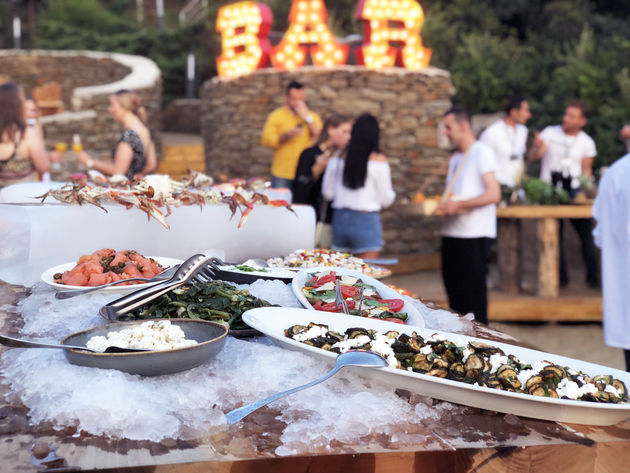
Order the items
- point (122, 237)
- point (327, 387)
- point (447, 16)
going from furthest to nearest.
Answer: point (447, 16)
point (122, 237)
point (327, 387)

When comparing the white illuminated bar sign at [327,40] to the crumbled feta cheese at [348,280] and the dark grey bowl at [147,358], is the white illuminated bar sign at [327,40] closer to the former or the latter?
the crumbled feta cheese at [348,280]

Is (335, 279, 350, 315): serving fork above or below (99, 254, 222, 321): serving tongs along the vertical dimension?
below

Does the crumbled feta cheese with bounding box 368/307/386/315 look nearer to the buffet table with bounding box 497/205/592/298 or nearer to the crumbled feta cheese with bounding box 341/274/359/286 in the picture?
the crumbled feta cheese with bounding box 341/274/359/286

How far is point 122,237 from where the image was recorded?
7.13ft

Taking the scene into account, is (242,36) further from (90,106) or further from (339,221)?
(339,221)

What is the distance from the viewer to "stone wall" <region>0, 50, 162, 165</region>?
984 cm

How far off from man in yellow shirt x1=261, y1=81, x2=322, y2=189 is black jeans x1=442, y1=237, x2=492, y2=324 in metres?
2.16

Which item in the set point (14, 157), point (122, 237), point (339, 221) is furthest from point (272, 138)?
point (122, 237)

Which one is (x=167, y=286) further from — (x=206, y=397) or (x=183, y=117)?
(x=183, y=117)

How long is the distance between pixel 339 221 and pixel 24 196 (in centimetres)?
261

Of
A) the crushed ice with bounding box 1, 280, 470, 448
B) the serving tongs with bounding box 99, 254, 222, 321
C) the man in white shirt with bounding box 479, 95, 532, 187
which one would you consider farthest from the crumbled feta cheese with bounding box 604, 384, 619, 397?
the man in white shirt with bounding box 479, 95, 532, 187

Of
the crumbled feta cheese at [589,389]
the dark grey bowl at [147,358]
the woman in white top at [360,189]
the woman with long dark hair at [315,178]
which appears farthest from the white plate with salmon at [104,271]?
the woman with long dark hair at [315,178]

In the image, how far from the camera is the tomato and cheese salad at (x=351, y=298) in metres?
1.64

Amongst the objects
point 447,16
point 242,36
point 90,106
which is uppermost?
point 447,16
